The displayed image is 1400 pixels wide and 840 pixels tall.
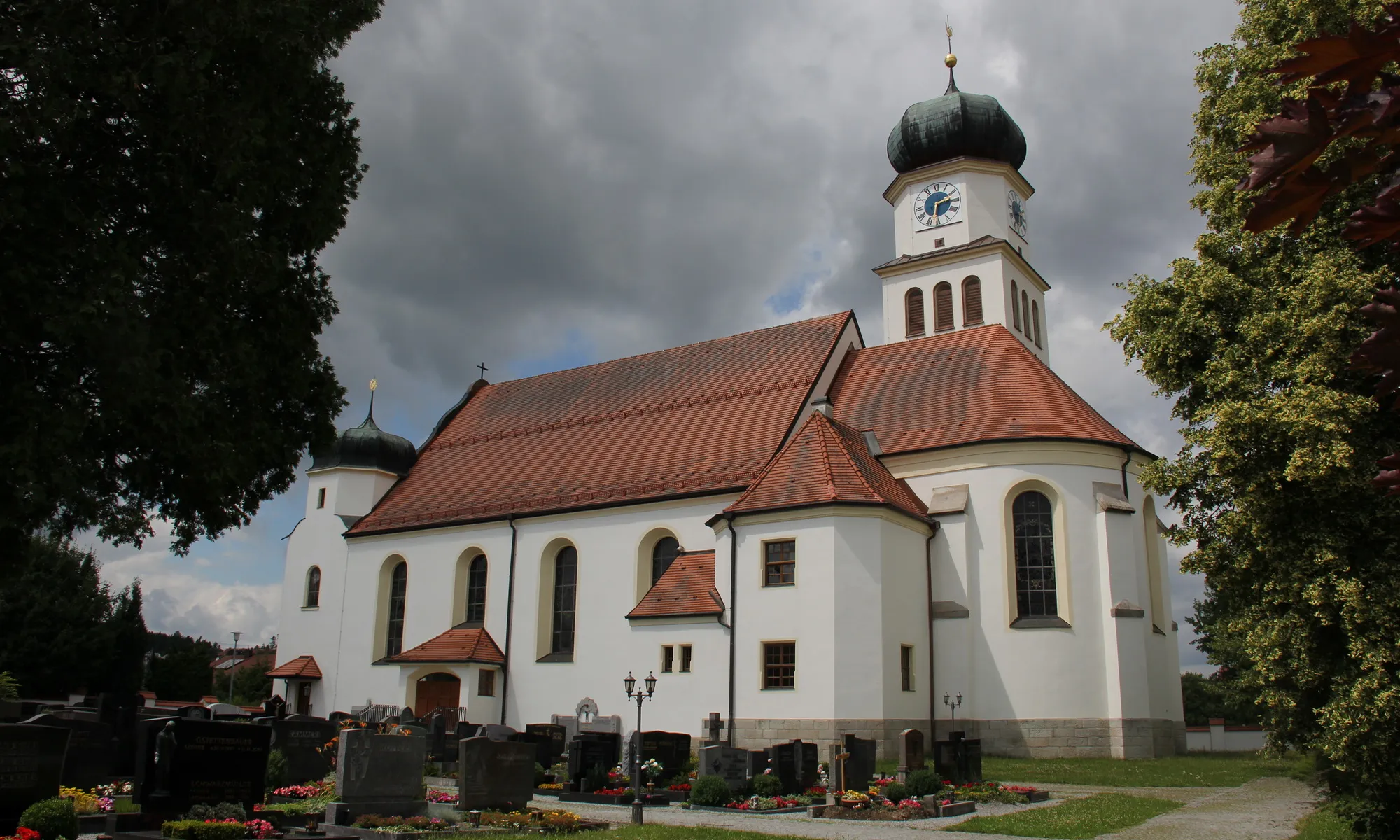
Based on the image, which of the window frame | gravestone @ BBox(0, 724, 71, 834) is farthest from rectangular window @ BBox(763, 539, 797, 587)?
gravestone @ BBox(0, 724, 71, 834)

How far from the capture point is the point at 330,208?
13250mm

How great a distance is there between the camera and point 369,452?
127ft

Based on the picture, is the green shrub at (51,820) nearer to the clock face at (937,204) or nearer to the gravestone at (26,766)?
the gravestone at (26,766)

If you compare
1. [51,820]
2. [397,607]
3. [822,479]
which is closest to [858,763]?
[822,479]

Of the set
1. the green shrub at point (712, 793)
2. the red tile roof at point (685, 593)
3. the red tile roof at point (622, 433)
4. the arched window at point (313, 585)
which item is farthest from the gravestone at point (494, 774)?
the arched window at point (313, 585)

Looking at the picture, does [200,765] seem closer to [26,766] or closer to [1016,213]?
[26,766]

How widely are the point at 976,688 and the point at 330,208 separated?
19.4 m

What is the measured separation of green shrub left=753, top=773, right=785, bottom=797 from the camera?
18609 mm

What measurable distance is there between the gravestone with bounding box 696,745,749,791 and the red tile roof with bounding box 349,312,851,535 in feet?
34.5

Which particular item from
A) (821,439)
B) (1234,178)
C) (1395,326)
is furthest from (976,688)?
(1395,326)

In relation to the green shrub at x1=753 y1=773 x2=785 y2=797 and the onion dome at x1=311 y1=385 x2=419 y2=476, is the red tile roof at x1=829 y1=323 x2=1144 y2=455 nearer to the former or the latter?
the green shrub at x1=753 y1=773 x2=785 y2=797

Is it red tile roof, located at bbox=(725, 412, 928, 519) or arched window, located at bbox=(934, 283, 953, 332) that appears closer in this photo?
red tile roof, located at bbox=(725, 412, 928, 519)

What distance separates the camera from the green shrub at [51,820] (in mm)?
11344

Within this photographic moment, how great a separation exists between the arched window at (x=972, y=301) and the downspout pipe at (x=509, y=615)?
53.5ft
